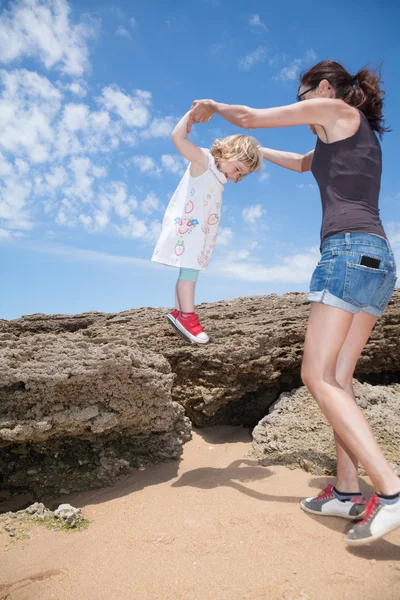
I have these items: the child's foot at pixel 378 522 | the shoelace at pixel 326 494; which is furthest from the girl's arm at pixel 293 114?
the shoelace at pixel 326 494

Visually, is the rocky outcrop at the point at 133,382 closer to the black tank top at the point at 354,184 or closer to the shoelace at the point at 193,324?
the shoelace at the point at 193,324

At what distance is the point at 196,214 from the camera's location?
4102 mm

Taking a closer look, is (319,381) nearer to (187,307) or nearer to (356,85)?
(187,307)

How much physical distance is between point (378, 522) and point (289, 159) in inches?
116

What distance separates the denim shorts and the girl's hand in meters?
1.57

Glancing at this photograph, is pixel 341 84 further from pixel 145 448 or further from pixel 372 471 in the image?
pixel 145 448

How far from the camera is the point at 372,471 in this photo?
8.68 ft

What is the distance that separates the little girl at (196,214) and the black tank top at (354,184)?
1.18 m

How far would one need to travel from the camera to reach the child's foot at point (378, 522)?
2537 mm

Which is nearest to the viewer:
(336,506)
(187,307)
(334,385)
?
(334,385)

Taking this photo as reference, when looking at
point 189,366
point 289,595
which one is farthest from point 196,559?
point 189,366

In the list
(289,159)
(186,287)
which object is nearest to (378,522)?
(186,287)

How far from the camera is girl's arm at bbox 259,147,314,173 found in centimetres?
389

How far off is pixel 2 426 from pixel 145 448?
1324mm
